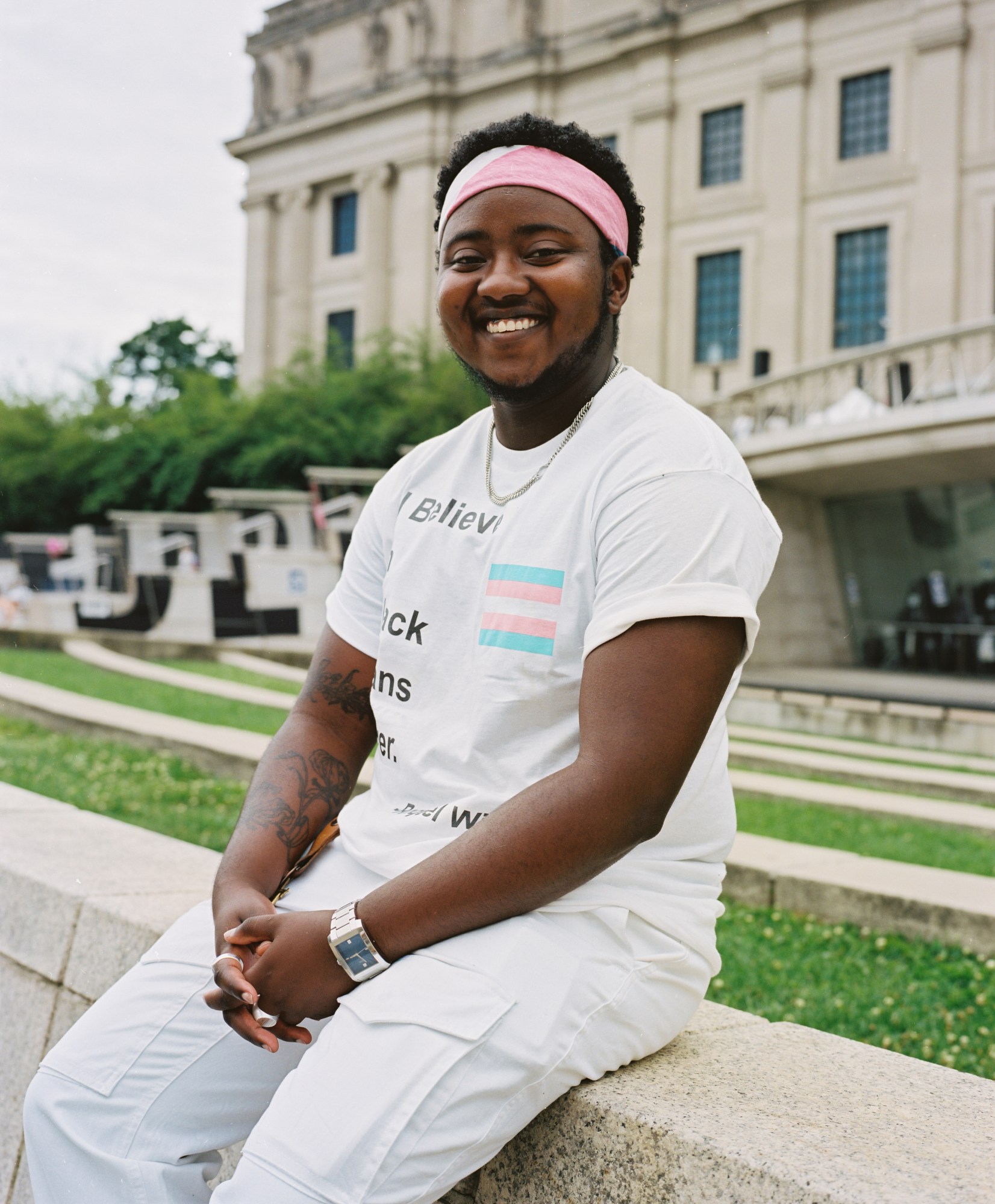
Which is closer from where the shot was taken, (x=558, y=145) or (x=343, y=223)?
(x=558, y=145)

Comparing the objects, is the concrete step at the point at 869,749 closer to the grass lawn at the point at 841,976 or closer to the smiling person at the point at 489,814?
the grass lawn at the point at 841,976

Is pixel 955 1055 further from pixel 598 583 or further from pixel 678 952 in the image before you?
pixel 598 583

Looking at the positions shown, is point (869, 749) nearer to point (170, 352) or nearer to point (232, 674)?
point (232, 674)

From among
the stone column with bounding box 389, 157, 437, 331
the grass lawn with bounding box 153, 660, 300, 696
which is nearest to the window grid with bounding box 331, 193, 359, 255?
the stone column with bounding box 389, 157, 437, 331

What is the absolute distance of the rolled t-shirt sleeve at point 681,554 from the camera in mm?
1674

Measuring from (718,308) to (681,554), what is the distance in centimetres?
3700

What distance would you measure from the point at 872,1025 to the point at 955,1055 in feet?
1.10

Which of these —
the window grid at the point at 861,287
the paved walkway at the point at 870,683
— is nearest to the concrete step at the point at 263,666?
the paved walkway at the point at 870,683

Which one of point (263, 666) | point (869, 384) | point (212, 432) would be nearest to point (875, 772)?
point (263, 666)

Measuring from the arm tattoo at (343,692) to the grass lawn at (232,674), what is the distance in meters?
10.1

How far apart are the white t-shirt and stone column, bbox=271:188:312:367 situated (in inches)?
1831

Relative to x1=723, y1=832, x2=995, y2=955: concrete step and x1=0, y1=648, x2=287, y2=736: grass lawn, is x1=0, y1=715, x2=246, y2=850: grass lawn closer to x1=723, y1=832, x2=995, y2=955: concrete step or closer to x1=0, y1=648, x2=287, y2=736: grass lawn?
x1=0, y1=648, x2=287, y2=736: grass lawn

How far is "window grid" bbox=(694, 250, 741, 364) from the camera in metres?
36.5

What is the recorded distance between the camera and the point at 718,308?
37.0 m
